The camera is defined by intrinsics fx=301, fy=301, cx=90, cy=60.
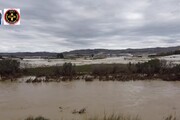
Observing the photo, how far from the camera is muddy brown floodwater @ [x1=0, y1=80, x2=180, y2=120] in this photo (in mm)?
12031

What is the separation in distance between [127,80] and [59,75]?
7610 millimetres

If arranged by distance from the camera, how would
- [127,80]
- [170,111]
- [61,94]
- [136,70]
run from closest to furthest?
1. [170,111]
2. [61,94]
3. [127,80]
4. [136,70]

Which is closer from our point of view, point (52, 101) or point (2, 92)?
point (52, 101)

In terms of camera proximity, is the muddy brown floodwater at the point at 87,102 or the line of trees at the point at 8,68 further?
the line of trees at the point at 8,68

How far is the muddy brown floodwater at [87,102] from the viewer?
39.5ft

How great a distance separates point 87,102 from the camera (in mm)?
14578

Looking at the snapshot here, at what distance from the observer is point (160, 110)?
12641mm

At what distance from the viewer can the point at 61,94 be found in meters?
17.4

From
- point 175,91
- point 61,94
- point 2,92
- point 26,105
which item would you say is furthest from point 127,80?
point 26,105

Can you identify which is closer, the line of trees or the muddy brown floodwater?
the muddy brown floodwater

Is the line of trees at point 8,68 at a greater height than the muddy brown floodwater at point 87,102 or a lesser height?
greater

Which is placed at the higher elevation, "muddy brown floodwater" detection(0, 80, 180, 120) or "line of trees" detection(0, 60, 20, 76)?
"line of trees" detection(0, 60, 20, 76)

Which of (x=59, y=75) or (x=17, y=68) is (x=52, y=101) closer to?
(x=59, y=75)

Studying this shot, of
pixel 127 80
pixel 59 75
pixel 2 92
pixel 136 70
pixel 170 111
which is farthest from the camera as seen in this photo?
pixel 136 70
